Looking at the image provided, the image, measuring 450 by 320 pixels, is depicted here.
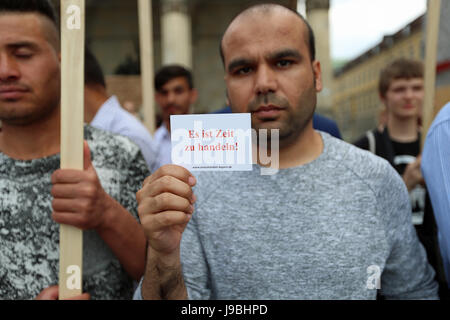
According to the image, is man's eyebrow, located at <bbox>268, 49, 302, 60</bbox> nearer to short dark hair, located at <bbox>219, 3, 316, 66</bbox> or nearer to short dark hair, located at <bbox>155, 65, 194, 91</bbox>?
short dark hair, located at <bbox>219, 3, 316, 66</bbox>

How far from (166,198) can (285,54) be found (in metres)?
0.37

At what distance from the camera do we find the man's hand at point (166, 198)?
2.08 ft

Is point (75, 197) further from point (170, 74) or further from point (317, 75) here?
point (170, 74)

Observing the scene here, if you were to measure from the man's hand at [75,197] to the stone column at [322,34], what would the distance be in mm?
552

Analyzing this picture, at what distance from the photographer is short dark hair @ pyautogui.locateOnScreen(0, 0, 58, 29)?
85 cm

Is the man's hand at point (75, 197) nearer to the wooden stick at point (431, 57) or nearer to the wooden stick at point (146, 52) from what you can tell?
the wooden stick at point (146, 52)

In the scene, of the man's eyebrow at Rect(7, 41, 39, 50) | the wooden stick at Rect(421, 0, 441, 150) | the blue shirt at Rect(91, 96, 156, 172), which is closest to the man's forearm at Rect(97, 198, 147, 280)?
the man's eyebrow at Rect(7, 41, 39, 50)

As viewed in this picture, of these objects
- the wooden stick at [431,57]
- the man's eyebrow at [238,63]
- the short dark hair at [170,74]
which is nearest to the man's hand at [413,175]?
the wooden stick at [431,57]

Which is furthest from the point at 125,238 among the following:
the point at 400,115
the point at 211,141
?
the point at 400,115

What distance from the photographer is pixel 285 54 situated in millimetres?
752

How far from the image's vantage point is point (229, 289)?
0.85 m

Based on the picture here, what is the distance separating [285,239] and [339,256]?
124 millimetres
